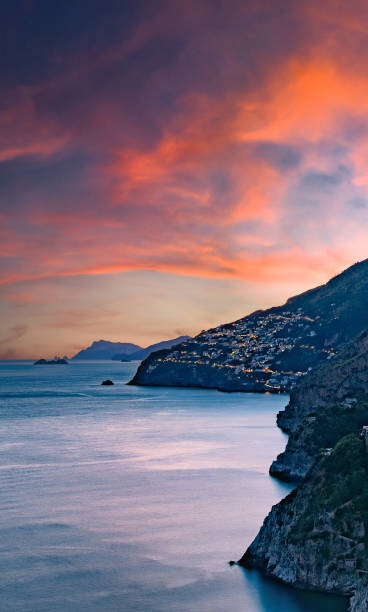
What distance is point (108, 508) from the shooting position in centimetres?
4500

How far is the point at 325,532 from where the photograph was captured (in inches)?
1009

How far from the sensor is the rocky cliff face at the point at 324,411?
49.1 metres

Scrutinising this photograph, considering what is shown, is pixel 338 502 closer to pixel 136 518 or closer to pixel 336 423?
pixel 136 518

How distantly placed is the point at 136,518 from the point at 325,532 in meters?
20.1

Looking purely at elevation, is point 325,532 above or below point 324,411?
below

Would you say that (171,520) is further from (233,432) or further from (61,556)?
(233,432)

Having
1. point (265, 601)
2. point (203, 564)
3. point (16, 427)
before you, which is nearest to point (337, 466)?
point (265, 601)

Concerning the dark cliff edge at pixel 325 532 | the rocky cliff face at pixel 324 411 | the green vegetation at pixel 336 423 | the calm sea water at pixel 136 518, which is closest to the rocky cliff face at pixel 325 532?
the dark cliff edge at pixel 325 532

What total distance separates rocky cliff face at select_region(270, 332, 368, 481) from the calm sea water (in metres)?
2.97

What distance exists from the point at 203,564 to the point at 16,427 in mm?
72574

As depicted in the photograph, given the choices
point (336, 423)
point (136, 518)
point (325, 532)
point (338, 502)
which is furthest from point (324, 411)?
point (325, 532)

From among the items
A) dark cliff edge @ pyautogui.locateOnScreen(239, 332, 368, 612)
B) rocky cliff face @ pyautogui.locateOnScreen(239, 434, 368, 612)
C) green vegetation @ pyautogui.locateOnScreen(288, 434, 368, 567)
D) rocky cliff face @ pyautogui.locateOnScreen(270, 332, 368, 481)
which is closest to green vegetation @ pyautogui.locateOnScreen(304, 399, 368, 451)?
rocky cliff face @ pyautogui.locateOnScreen(270, 332, 368, 481)

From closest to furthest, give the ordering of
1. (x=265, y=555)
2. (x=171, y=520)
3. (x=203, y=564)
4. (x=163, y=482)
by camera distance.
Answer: (x=265, y=555)
(x=203, y=564)
(x=171, y=520)
(x=163, y=482)

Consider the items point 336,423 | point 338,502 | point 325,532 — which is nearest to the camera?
point 325,532
